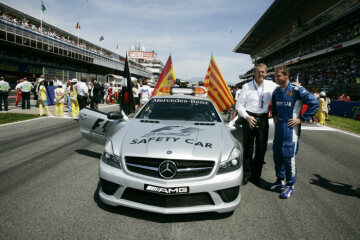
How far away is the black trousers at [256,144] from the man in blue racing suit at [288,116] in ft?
0.93

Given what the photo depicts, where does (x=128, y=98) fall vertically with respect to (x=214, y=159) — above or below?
above

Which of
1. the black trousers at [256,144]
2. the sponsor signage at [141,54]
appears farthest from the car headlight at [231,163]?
the sponsor signage at [141,54]

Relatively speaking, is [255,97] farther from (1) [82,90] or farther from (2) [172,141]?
(1) [82,90]

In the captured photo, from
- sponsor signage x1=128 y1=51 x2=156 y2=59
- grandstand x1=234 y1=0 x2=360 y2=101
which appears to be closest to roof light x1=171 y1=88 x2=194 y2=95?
grandstand x1=234 y1=0 x2=360 y2=101

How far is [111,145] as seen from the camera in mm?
3088

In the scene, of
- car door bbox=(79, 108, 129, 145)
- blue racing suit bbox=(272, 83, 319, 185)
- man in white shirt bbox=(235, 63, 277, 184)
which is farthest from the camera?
car door bbox=(79, 108, 129, 145)

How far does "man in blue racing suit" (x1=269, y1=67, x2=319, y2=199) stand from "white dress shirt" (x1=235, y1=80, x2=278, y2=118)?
293 mm

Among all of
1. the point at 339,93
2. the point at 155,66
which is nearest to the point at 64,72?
the point at 339,93

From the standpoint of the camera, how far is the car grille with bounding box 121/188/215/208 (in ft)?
8.77

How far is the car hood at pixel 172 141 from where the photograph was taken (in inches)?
110

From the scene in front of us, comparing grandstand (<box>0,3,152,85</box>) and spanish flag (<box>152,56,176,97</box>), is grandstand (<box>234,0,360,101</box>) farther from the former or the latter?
grandstand (<box>0,3,152,85</box>)

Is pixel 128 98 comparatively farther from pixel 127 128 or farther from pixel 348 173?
pixel 348 173

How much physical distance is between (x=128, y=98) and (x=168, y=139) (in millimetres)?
3903

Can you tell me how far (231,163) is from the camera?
2.89 meters
